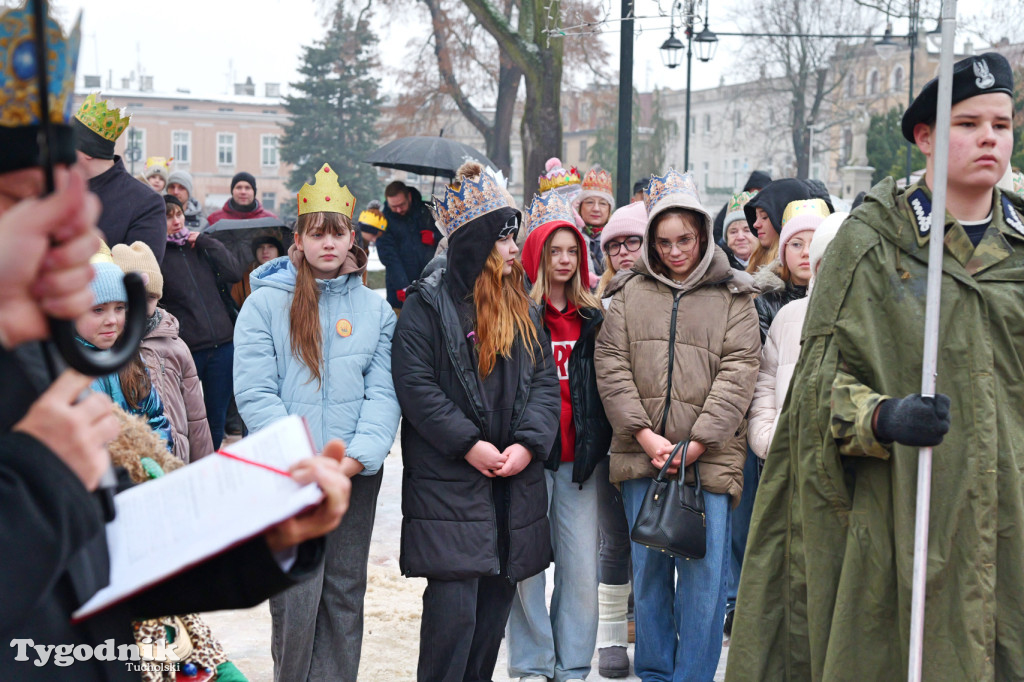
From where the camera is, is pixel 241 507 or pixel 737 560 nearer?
pixel 241 507

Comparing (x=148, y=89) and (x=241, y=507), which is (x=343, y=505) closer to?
(x=241, y=507)

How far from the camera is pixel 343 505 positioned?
1722 mm

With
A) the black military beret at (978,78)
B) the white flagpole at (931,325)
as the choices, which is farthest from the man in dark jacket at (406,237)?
the white flagpole at (931,325)

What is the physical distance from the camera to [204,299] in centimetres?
770

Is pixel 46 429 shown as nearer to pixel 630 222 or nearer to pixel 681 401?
pixel 681 401

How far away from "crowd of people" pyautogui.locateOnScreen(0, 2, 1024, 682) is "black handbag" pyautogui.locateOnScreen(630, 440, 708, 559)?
91 millimetres

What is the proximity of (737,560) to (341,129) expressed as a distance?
51.9 meters

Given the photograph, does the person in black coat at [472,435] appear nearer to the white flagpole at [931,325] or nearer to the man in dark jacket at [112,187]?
the man in dark jacket at [112,187]

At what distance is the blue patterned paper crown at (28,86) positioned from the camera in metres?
1.34

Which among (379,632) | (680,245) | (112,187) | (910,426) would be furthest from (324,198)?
(910,426)

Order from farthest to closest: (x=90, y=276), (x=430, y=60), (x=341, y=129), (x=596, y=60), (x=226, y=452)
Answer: (x=341, y=129) → (x=430, y=60) → (x=596, y=60) → (x=226, y=452) → (x=90, y=276)

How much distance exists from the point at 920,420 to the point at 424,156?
701 centimetres

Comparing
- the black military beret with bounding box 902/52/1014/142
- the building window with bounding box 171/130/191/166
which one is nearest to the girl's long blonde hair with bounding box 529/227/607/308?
the black military beret with bounding box 902/52/1014/142

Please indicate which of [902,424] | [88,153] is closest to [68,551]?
[902,424]
